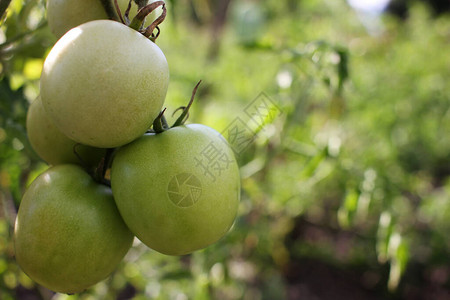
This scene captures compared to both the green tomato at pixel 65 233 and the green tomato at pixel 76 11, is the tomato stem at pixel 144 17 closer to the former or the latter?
the green tomato at pixel 76 11

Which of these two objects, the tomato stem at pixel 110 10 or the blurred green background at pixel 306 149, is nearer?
the tomato stem at pixel 110 10

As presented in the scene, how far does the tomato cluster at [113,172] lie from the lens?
35cm

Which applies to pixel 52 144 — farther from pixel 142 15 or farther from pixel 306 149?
pixel 306 149

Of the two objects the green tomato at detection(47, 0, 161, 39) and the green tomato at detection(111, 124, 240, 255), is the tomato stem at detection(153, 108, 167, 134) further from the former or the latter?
the green tomato at detection(47, 0, 161, 39)

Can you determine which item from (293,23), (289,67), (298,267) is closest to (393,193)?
(289,67)

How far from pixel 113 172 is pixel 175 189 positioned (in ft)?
0.25

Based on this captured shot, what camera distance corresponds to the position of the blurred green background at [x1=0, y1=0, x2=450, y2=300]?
79 centimetres

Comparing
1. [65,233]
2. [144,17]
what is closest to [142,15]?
[144,17]

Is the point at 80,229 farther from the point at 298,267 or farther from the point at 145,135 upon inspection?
the point at 298,267

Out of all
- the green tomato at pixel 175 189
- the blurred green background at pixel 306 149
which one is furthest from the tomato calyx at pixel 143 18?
the blurred green background at pixel 306 149

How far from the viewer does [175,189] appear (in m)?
0.40

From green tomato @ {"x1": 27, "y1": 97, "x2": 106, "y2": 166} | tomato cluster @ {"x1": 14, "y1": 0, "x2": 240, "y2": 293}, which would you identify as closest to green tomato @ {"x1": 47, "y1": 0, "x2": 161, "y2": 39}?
tomato cluster @ {"x1": 14, "y1": 0, "x2": 240, "y2": 293}

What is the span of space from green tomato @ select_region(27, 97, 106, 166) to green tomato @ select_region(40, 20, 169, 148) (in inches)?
3.9

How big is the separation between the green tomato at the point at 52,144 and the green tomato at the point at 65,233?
4 cm
